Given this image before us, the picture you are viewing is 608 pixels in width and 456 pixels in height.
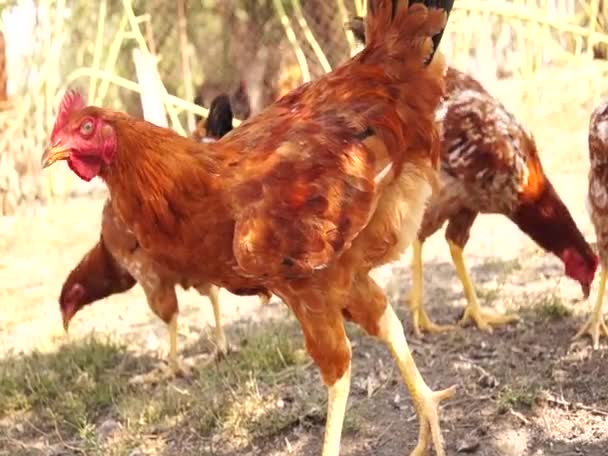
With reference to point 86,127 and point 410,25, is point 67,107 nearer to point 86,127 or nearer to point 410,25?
point 86,127

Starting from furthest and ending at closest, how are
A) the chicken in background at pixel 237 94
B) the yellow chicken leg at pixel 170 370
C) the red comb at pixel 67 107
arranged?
the chicken in background at pixel 237 94, the yellow chicken leg at pixel 170 370, the red comb at pixel 67 107

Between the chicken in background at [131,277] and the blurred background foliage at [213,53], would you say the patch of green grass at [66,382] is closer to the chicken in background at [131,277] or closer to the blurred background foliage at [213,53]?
the chicken in background at [131,277]

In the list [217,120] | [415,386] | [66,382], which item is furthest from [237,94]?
[415,386]

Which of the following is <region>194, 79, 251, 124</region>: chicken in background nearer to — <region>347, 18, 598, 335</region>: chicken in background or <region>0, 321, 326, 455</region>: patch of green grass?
<region>0, 321, 326, 455</region>: patch of green grass

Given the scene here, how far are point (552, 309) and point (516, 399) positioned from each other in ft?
3.80

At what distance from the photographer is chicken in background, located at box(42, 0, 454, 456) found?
2.52 metres

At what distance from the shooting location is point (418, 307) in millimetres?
4320

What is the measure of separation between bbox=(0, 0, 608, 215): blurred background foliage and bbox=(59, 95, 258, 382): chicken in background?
0.72m

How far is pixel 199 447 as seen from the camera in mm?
3326

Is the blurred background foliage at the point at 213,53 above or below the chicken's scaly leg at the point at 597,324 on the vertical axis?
above

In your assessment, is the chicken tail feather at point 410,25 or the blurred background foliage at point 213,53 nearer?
the chicken tail feather at point 410,25

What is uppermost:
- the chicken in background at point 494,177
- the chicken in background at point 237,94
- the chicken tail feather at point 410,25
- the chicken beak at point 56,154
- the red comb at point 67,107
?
the chicken tail feather at point 410,25

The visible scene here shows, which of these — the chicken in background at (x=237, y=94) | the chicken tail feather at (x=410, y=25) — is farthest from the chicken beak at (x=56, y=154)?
the chicken in background at (x=237, y=94)

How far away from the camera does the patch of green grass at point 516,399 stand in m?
3.27
